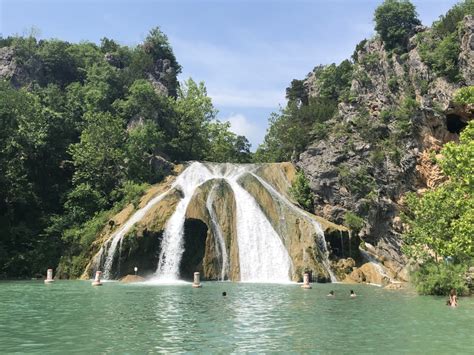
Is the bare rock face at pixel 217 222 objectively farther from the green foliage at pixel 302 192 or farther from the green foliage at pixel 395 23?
the green foliage at pixel 395 23

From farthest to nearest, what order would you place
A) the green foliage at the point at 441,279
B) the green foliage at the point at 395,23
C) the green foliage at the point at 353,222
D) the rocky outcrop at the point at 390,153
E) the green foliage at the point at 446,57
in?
the green foliage at the point at 395,23 → the green foliage at the point at 446,57 → the rocky outcrop at the point at 390,153 → the green foliage at the point at 353,222 → the green foliage at the point at 441,279

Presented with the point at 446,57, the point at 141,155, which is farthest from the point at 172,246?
the point at 446,57

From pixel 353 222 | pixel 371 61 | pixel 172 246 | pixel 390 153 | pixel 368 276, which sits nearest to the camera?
pixel 172 246

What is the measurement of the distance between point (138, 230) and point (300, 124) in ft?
99.6

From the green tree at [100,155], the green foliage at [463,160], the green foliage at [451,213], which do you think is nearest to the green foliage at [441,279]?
the green foliage at [451,213]

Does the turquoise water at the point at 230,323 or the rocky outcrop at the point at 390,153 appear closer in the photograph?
the turquoise water at the point at 230,323

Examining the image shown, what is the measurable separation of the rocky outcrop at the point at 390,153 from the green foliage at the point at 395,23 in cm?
645

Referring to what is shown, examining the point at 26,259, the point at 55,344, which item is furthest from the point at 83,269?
the point at 55,344

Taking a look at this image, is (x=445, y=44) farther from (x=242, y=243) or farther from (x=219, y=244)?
(x=219, y=244)

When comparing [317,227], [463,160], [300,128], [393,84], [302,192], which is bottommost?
[317,227]

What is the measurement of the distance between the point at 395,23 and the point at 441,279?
44659 millimetres

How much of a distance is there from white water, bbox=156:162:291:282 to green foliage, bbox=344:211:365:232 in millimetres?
8450

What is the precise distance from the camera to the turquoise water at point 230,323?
1556 centimetres

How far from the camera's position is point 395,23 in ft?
220
